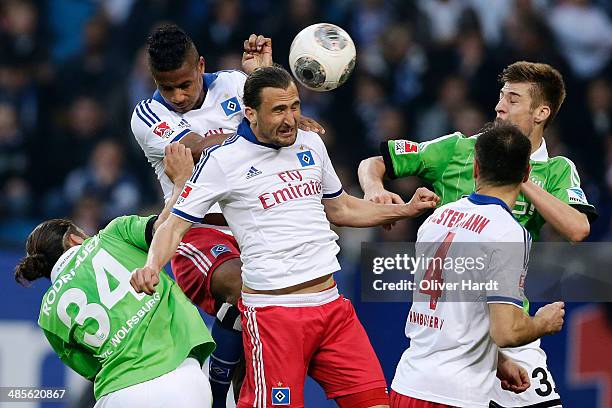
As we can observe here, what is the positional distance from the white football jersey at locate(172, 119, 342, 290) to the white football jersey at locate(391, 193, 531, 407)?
715 millimetres

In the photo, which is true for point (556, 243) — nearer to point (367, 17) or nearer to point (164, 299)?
point (367, 17)

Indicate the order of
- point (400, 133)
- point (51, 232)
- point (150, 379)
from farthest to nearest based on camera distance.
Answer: point (400, 133)
point (51, 232)
point (150, 379)

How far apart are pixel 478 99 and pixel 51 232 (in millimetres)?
4963

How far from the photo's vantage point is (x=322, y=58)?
19.3ft

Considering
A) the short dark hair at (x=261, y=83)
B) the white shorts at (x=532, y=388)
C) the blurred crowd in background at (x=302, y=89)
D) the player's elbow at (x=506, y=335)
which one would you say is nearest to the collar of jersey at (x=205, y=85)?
the short dark hair at (x=261, y=83)

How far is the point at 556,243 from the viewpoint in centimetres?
816

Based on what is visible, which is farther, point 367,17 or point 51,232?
point 367,17

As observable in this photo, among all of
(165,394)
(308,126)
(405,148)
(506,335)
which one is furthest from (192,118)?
(506,335)

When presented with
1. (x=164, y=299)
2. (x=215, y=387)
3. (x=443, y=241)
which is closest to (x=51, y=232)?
(x=164, y=299)

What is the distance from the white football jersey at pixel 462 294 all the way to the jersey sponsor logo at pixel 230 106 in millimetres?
1686

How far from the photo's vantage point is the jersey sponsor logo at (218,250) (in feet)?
19.4

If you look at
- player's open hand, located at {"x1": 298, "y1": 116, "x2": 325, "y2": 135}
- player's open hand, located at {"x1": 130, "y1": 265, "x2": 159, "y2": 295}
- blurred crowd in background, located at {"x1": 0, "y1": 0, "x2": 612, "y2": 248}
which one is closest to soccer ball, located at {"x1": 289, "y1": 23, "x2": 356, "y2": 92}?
player's open hand, located at {"x1": 298, "y1": 116, "x2": 325, "y2": 135}

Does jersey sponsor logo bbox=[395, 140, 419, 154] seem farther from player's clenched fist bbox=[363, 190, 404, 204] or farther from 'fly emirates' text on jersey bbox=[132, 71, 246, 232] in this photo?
'fly emirates' text on jersey bbox=[132, 71, 246, 232]

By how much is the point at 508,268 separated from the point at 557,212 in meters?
1.05
